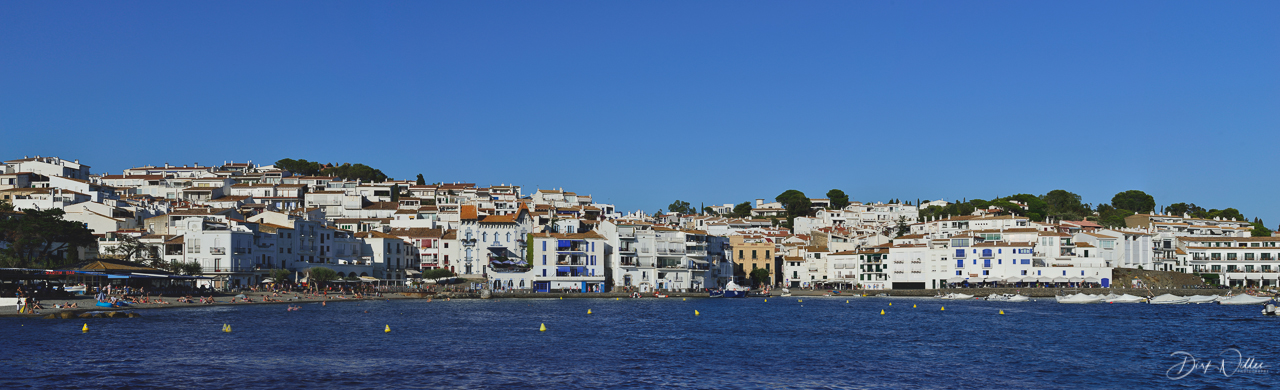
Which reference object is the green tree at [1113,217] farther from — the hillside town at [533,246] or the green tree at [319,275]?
the green tree at [319,275]

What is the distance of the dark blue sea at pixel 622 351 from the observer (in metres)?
31.9

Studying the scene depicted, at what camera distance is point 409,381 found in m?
31.1

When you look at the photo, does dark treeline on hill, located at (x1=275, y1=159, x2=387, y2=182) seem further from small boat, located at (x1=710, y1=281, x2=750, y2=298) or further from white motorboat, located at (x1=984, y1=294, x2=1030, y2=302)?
white motorboat, located at (x1=984, y1=294, x2=1030, y2=302)

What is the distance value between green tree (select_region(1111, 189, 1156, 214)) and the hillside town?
3264 centimetres

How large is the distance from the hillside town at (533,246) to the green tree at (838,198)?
49664 mm

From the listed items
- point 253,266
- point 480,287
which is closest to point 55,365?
point 253,266

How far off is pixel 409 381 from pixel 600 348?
12277 millimetres

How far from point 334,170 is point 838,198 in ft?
311

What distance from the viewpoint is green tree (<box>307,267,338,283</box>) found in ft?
290

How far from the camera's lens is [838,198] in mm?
196375

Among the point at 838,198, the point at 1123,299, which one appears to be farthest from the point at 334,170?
the point at 1123,299

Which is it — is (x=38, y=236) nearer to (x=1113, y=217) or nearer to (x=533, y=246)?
(x=533, y=246)

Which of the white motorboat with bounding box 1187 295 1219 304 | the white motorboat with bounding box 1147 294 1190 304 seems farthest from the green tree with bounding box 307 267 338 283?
the white motorboat with bounding box 1187 295 1219 304

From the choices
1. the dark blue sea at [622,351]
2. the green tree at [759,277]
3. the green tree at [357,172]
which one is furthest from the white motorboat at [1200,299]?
the green tree at [357,172]
